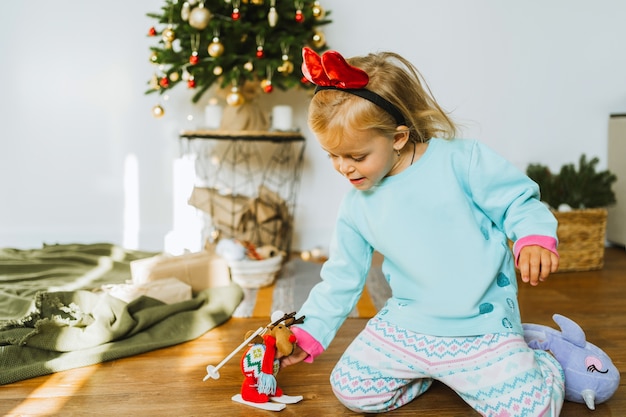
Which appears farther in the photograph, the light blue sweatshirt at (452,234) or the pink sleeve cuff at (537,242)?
the light blue sweatshirt at (452,234)

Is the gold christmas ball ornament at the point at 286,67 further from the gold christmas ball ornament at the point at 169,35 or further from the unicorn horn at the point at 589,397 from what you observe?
the unicorn horn at the point at 589,397

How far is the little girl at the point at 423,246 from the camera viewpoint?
109 cm

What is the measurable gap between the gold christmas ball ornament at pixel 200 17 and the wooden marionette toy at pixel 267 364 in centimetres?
121

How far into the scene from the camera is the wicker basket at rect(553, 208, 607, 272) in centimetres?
223

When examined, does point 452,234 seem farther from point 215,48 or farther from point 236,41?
point 236,41

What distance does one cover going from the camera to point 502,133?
2.71 metres

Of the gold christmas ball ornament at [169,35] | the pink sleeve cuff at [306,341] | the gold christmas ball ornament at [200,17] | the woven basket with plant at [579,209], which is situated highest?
the gold christmas ball ornament at [200,17]

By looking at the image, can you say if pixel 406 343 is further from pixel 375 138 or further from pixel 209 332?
pixel 209 332

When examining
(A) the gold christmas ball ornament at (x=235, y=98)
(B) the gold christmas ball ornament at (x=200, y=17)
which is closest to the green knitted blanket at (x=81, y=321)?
(A) the gold christmas ball ornament at (x=235, y=98)

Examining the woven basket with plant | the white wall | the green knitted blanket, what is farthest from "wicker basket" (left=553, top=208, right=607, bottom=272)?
the green knitted blanket

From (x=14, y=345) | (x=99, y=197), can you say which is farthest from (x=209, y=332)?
(x=99, y=197)

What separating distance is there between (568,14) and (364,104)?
6.48 feet

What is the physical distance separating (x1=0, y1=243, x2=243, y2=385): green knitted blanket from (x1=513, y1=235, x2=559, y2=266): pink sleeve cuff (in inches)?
34.9

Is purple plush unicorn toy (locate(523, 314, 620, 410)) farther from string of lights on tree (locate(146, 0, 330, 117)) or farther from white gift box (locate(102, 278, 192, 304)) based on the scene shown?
string of lights on tree (locate(146, 0, 330, 117))
